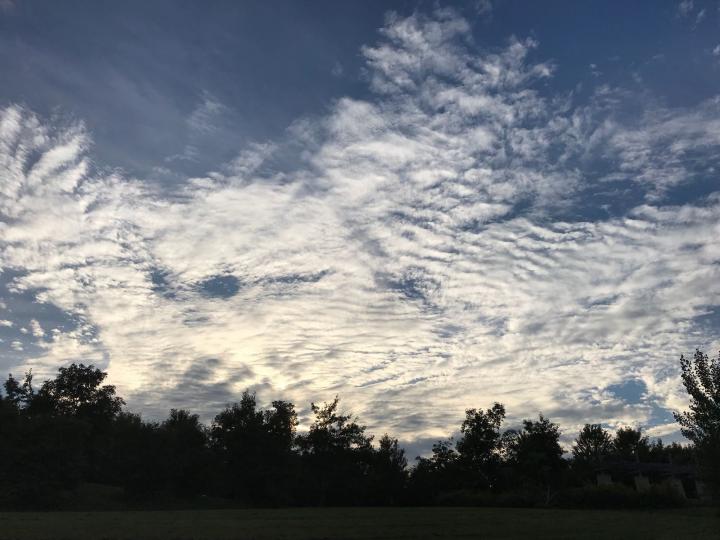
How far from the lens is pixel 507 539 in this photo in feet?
92.0

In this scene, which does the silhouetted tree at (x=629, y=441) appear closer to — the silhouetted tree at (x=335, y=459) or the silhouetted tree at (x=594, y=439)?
the silhouetted tree at (x=594, y=439)

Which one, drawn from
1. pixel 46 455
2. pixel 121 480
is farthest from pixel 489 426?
pixel 46 455

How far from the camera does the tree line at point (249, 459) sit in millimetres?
67625

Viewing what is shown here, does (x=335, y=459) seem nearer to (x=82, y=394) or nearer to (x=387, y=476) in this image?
(x=387, y=476)

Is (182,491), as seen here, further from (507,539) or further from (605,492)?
(507,539)

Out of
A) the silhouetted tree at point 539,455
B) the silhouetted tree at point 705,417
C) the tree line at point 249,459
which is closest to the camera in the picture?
the silhouetted tree at point 705,417

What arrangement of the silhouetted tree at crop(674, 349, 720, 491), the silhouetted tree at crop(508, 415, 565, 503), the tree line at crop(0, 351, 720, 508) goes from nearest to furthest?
1. the silhouetted tree at crop(674, 349, 720, 491)
2. the tree line at crop(0, 351, 720, 508)
3. the silhouetted tree at crop(508, 415, 565, 503)

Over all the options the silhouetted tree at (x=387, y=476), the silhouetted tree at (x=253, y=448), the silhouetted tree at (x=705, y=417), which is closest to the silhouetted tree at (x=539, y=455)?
the silhouetted tree at (x=387, y=476)

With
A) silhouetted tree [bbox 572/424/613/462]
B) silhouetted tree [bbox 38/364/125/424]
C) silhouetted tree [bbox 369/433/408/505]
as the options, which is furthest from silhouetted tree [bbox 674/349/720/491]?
silhouetted tree [bbox 572/424/613/462]

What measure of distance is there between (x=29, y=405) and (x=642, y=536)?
103m

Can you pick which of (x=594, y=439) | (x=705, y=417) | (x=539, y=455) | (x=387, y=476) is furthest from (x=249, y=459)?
(x=594, y=439)

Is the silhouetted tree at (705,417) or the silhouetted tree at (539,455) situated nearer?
the silhouetted tree at (705,417)

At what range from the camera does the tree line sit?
222 feet

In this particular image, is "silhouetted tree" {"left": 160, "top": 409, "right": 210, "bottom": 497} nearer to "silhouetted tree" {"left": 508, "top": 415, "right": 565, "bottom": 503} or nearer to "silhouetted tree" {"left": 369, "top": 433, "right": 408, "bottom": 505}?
"silhouetted tree" {"left": 369, "top": 433, "right": 408, "bottom": 505}
